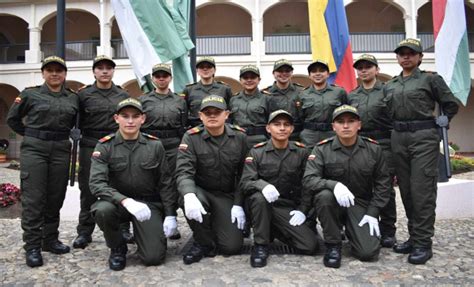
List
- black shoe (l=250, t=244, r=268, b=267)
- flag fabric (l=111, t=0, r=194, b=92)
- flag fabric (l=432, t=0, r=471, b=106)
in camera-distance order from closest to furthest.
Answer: black shoe (l=250, t=244, r=268, b=267) < flag fabric (l=432, t=0, r=471, b=106) < flag fabric (l=111, t=0, r=194, b=92)

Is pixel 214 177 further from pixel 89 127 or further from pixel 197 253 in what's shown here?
pixel 89 127

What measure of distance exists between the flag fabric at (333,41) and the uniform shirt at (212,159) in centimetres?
340

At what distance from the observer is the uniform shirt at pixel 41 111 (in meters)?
4.06

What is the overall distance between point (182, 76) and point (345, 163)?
361cm

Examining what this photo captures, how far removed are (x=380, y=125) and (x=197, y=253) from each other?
8.56 ft

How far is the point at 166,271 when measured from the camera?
3699mm

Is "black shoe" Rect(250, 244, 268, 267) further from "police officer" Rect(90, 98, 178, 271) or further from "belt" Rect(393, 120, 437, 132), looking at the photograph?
"belt" Rect(393, 120, 437, 132)

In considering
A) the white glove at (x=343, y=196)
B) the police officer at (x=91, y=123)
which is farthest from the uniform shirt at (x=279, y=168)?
the police officer at (x=91, y=123)

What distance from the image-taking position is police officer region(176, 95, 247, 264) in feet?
13.2

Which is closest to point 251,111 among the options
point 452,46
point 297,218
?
point 297,218

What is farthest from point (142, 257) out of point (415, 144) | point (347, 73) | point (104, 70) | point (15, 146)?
point (15, 146)

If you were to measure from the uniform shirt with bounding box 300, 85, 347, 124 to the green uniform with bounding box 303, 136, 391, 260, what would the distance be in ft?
2.77

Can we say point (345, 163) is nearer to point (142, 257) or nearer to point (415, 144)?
point (415, 144)

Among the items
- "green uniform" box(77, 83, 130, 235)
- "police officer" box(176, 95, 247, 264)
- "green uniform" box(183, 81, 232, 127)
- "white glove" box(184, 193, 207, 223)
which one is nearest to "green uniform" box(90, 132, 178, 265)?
"police officer" box(176, 95, 247, 264)
